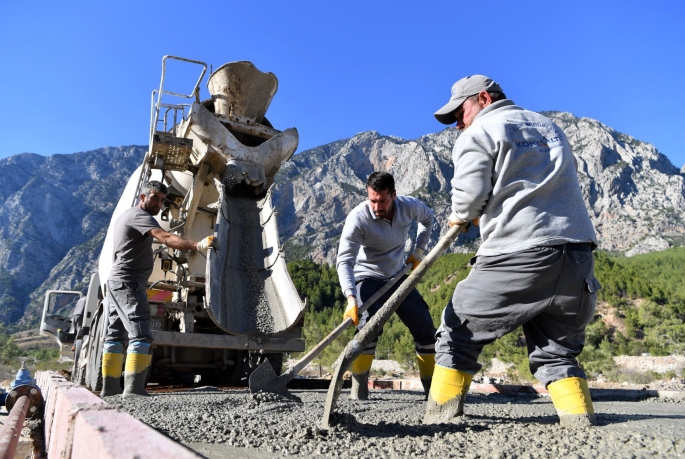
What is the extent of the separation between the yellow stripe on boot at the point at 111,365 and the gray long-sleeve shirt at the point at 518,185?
300 centimetres

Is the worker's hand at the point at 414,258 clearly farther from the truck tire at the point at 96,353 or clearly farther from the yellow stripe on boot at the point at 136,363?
the truck tire at the point at 96,353

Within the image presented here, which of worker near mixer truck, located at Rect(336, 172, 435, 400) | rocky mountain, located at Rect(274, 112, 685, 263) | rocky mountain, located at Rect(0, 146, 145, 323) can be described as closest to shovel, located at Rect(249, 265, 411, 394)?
worker near mixer truck, located at Rect(336, 172, 435, 400)

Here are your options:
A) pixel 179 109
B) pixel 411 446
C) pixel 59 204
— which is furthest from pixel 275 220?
pixel 59 204

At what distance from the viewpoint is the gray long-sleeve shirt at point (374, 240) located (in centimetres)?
404

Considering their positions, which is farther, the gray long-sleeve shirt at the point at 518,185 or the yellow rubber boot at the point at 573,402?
the gray long-sleeve shirt at the point at 518,185

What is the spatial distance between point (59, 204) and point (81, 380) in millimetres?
112232

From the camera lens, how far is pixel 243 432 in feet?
6.88

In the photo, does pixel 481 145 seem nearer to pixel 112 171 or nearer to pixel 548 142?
pixel 548 142

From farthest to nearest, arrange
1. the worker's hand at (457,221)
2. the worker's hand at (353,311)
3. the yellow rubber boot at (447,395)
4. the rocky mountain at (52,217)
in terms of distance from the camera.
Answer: the rocky mountain at (52,217) < the worker's hand at (353,311) < the worker's hand at (457,221) < the yellow rubber boot at (447,395)

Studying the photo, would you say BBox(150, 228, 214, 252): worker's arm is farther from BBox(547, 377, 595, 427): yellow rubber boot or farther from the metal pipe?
BBox(547, 377, 595, 427): yellow rubber boot

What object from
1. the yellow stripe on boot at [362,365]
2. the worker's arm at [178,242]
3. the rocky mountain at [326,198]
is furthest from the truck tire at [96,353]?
the rocky mountain at [326,198]

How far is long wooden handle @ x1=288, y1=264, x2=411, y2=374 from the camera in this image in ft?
11.0

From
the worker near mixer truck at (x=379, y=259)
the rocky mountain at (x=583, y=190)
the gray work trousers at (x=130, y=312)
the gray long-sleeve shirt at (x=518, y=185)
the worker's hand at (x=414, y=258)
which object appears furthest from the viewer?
the rocky mountain at (x=583, y=190)

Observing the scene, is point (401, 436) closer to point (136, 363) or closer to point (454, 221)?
point (454, 221)
